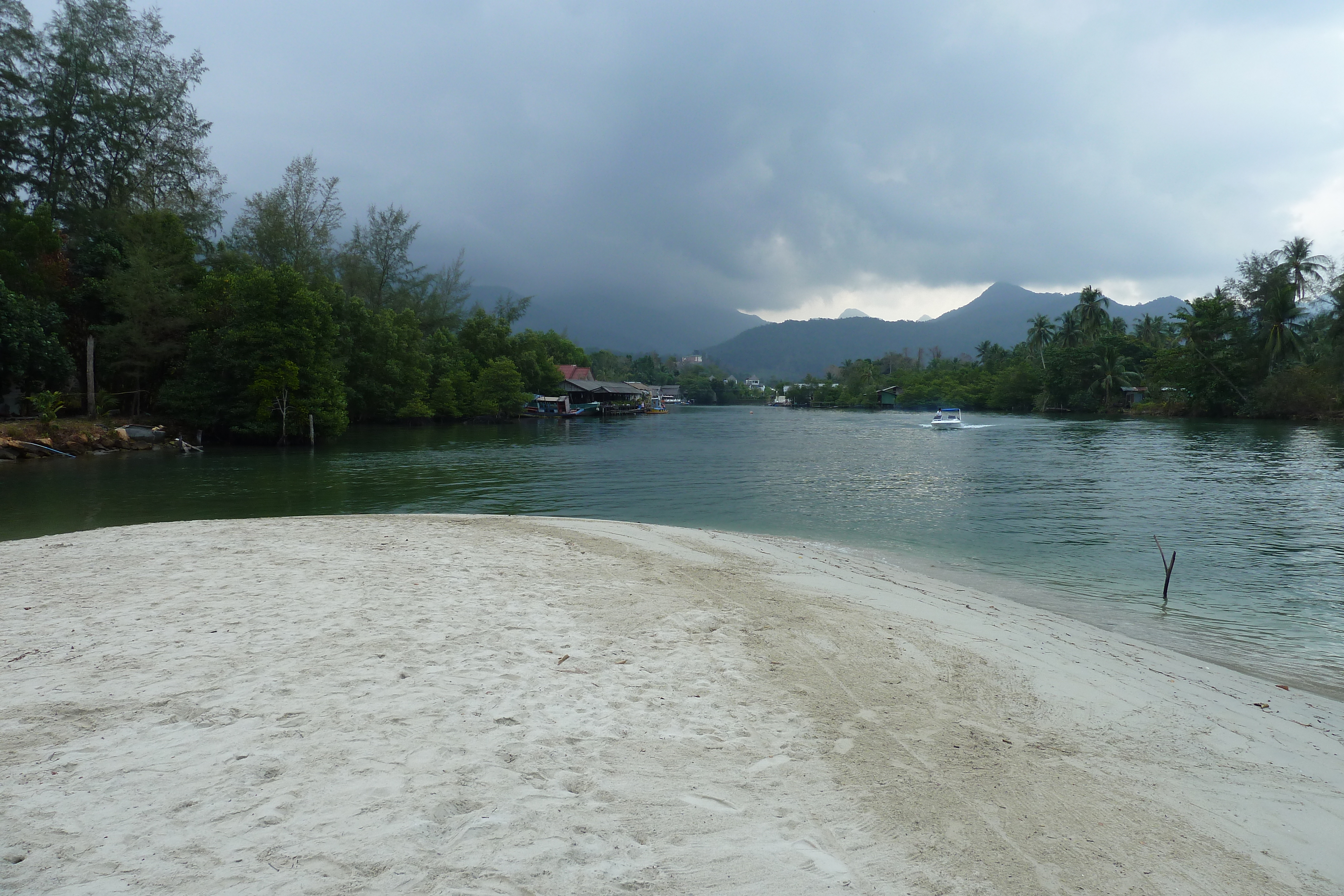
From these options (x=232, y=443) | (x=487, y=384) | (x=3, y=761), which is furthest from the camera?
(x=487, y=384)

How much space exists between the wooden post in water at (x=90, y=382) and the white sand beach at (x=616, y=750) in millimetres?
31669

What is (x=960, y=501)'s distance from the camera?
20531 millimetres

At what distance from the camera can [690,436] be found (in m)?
54.1

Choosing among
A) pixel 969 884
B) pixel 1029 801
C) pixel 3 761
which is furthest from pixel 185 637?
pixel 1029 801

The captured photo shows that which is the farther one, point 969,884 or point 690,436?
point 690,436

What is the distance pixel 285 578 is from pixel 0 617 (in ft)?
8.07

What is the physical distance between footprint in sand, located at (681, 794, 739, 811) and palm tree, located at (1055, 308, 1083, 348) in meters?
107

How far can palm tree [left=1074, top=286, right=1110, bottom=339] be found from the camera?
94.2 metres

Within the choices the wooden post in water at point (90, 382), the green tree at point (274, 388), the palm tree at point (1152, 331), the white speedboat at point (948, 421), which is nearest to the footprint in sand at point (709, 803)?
the green tree at point (274, 388)

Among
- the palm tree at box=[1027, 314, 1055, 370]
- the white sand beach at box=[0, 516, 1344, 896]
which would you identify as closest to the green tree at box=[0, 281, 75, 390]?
the white sand beach at box=[0, 516, 1344, 896]

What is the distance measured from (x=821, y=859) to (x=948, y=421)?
65.6 meters

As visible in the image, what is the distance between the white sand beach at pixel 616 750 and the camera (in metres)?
3.22

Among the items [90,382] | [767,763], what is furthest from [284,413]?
[767,763]

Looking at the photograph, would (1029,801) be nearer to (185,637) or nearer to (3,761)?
(3,761)
